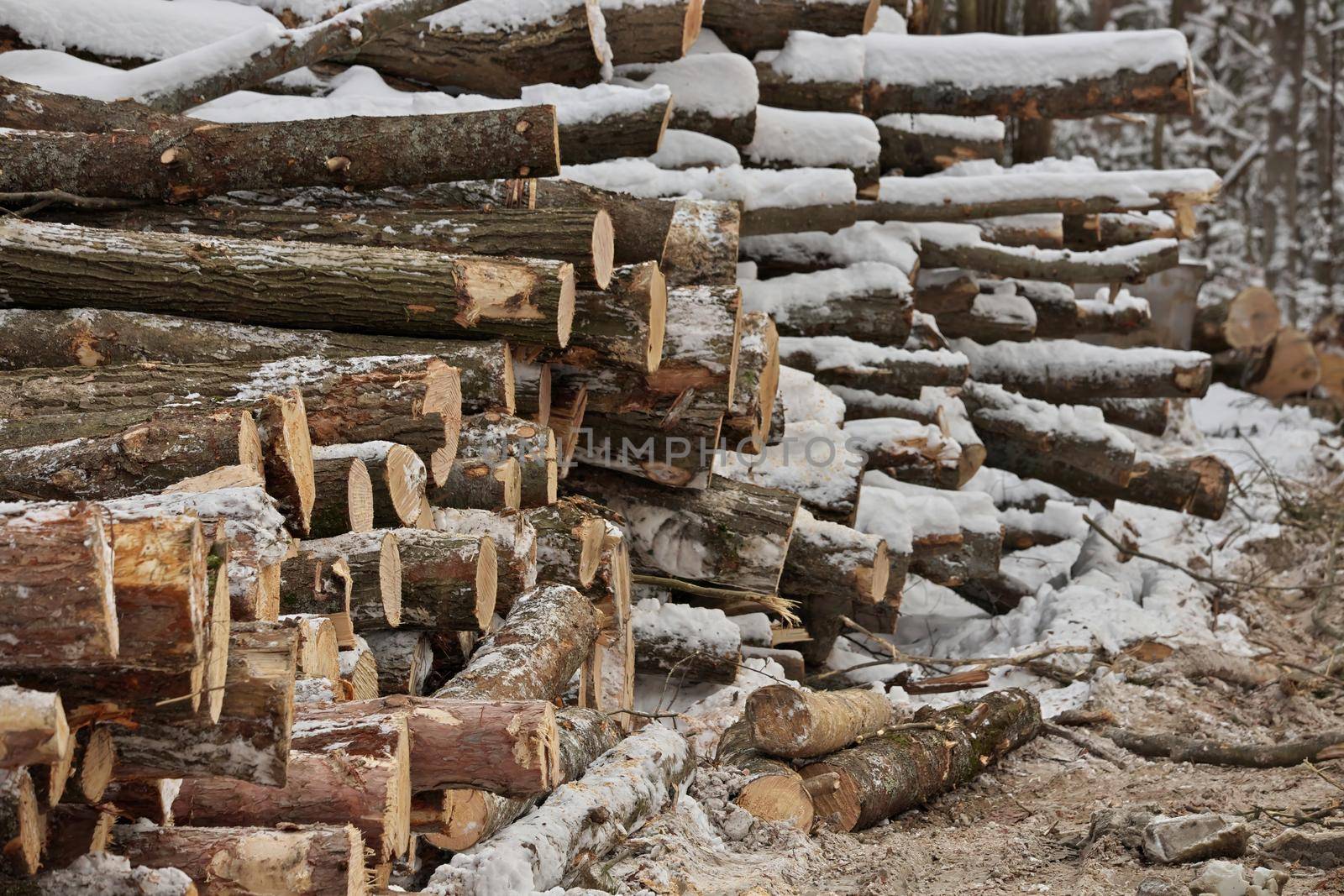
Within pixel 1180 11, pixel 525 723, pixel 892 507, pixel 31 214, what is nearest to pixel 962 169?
pixel 892 507

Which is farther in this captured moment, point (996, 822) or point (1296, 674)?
point (1296, 674)

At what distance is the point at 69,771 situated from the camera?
2578 millimetres

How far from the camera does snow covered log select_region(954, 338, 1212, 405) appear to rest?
9.55m

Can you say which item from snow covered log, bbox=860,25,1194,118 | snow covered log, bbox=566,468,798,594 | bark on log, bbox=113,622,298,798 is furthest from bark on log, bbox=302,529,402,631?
snow covered log, bbox=860,25,1194,118

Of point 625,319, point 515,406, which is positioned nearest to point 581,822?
point 515,406

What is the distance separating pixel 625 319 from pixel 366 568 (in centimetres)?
187

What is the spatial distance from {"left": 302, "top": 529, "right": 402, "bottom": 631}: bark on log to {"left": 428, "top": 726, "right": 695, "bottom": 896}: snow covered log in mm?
837

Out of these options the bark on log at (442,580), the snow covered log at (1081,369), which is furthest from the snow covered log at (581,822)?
the snow covered log at (1081,369)

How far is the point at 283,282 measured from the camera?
193 inches

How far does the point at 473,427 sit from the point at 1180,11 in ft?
62.4

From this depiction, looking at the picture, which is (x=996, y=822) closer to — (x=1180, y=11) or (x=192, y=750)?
(x=192, y=750)

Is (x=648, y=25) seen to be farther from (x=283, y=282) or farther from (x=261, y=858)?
(x=261, y=858)

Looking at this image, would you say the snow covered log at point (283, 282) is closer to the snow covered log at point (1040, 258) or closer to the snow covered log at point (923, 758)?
the snow covered log at point (923, 758)

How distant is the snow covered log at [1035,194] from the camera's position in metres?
8.77
